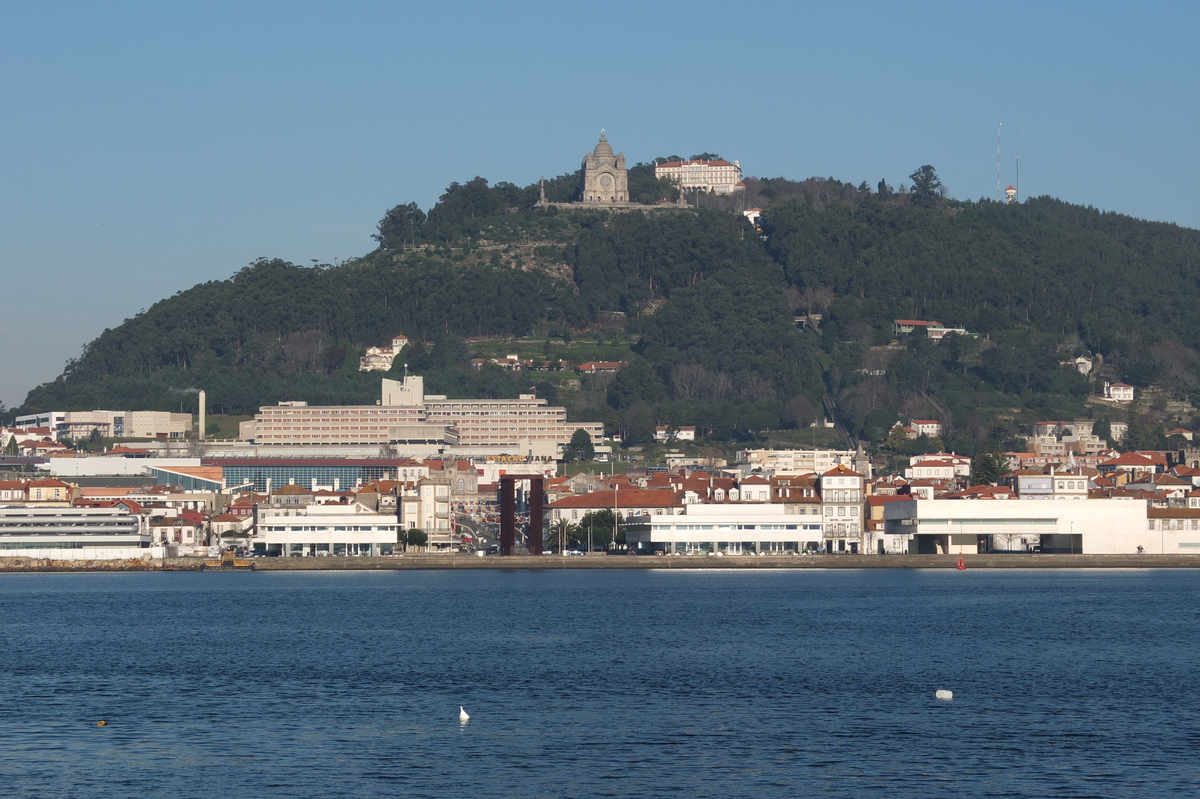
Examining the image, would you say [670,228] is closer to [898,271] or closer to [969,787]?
[898,271]

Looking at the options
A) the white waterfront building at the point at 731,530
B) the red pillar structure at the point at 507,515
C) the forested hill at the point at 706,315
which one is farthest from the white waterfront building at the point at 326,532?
the forested hill at the point at 706,315

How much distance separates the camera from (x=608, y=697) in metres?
33.1

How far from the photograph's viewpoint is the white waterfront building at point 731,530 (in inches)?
3241

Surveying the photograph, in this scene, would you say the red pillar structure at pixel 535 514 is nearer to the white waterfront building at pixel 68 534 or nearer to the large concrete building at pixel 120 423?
the white waterfront building at pixel 68 534

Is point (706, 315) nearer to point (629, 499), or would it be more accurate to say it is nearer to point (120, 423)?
point (120, 423)

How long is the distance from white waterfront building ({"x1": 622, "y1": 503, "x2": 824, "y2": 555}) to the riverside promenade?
1.55 meters

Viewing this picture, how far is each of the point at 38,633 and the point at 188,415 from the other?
115690 millimetres

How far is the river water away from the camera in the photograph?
25.4m

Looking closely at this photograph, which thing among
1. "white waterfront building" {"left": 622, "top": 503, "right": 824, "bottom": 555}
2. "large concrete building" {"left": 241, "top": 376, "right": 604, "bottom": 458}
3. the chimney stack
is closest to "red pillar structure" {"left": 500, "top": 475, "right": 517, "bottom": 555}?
"white waterfront building" {"left": 622, "top": 503, "right": 824, "bottom": 555}

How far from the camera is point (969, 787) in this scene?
24.5 meters

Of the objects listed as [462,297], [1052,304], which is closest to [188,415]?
[462,297]

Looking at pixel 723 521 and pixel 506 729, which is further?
pixel 723 521

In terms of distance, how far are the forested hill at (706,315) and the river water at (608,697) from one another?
338ft

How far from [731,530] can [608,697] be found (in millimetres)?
49889
